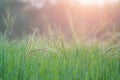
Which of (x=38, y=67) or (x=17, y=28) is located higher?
(x=17, y=28)

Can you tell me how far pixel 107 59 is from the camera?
2.54 meters

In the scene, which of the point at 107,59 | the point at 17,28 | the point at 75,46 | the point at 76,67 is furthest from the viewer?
the point at 17,28

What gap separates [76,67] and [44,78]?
9.6 inches

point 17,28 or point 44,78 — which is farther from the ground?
point 17,28

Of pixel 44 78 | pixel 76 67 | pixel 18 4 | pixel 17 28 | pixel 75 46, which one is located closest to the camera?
pixel 44 78

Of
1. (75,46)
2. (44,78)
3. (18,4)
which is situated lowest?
(44,78)

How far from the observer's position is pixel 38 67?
2.19 metres

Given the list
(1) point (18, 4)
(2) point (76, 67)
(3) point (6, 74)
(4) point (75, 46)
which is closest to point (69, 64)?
(2) point (76, 67)

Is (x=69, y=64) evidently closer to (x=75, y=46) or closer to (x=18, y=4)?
(x=75, y=46)

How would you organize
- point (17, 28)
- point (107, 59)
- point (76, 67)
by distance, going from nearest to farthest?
point (76, 67) → point (107, 59) → point (17, 28)

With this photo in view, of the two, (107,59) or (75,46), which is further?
(75,46)

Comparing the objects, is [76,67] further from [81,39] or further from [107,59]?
[81,39]

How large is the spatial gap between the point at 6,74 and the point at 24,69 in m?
0.14

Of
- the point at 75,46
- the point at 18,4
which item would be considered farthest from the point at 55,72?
the point at 18,4
